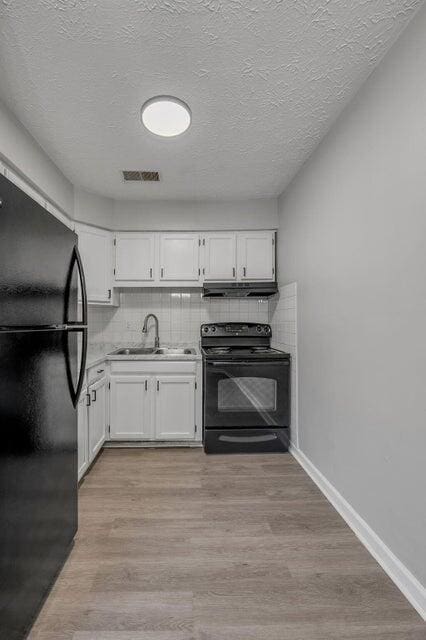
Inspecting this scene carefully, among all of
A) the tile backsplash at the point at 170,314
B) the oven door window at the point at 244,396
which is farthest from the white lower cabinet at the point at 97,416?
the oven door window at the point at 244,396

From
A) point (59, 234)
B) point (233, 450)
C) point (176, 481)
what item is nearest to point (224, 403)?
point (233, 450)

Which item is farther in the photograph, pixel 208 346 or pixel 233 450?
pixel 208 346

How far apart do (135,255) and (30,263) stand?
2.18m

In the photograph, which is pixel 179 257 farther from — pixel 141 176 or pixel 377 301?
pixel 377 301

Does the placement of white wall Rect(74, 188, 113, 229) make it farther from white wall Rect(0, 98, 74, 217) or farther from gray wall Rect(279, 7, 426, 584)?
gray wall Rect(279, 7, 426, 584)

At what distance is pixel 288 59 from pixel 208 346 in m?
2.52

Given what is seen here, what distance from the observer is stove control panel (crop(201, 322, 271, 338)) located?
349 cm

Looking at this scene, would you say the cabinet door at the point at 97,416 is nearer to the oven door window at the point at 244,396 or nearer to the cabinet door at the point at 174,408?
the cabinet door at the point at 174,408

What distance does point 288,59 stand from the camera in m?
1.53

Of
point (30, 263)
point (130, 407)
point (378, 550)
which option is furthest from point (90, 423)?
point (378, 550)

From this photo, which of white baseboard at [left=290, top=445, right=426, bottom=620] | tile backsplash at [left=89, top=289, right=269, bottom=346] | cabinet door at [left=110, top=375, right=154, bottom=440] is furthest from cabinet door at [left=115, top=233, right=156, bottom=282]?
white baseboard at [left=290, top=445, right=426, bottom=620]

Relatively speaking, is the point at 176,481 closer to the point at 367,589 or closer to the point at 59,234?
the point at 367,589

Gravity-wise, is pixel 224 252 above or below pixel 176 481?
above

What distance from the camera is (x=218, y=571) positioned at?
59.5 inches
